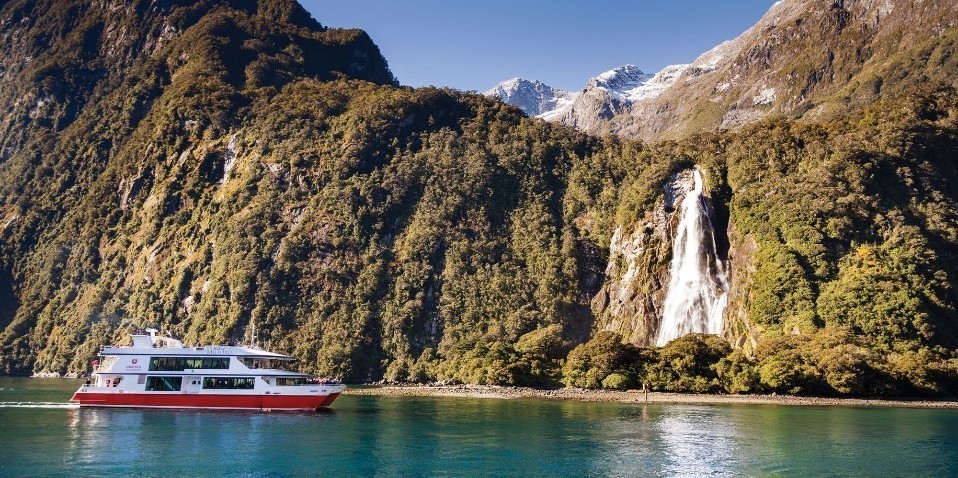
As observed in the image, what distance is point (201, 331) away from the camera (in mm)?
168625

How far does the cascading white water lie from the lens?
14200cm

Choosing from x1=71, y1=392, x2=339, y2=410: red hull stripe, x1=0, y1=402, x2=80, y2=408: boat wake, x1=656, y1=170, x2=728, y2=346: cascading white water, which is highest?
x1=656, y1=170, x2=728, y2=346: cascading white water

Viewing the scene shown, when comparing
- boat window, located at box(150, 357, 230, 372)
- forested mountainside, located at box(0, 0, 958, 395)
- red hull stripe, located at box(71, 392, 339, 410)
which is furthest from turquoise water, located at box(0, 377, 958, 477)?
forested mountainside, located at box(0, 0, 958, 395)

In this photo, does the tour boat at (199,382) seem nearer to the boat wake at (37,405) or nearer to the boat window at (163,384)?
the boat window at (163,384)

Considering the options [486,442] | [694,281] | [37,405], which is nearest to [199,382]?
[37,405]

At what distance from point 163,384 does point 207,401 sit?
5993 millimetres

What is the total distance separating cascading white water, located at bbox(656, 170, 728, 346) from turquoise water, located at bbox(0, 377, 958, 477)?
45896 millimetres

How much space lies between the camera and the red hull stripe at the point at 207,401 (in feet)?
303

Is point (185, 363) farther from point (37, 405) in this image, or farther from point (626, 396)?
point (626, 396)

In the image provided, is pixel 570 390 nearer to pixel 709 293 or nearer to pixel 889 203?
pixel 709 293

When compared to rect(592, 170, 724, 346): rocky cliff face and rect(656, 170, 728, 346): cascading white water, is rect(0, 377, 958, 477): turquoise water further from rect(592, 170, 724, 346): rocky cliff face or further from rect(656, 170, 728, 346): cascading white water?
rect(592, 170, 724, 346): rocky cliff face

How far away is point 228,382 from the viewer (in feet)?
306

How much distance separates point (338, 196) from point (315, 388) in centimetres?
9792

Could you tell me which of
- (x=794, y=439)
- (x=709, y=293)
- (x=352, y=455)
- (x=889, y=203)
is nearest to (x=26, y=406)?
(x=352, y=455)
